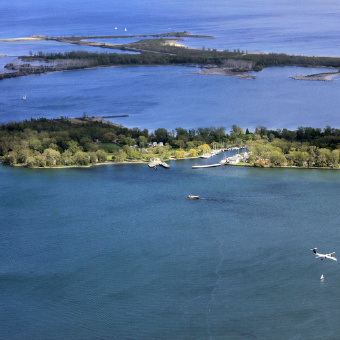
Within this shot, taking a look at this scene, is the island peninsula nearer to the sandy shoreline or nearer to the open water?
the sandy shoreline

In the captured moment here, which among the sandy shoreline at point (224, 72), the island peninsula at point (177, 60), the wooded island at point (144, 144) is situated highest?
the island peninsula at point (177, 60)

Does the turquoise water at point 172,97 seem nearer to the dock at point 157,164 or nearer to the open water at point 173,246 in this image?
the open water at point 173,246

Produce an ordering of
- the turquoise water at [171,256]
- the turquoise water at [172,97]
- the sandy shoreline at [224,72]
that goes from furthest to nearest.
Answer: the sandy shoreline at [224,72], the turquoise water at [172,97], the turquoise water at [171,256]

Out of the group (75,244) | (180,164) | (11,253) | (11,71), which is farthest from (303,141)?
(11,71)

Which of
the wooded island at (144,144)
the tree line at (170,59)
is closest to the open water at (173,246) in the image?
the wooded island at (144,144)

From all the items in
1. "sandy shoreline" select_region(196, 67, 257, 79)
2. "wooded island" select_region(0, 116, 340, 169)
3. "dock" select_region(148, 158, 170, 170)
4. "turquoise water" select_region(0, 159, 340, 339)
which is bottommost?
"turquoise water" select_region(0, 159, 340, 339)

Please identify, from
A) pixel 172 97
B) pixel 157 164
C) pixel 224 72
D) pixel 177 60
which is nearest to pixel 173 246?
pixel 157 164

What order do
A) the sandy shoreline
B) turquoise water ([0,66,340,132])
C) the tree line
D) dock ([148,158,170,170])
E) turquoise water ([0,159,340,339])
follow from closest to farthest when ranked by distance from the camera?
turquoise water ([0,159,340,339])
dock ([148,158,170,170])
turquoise water ([0,66,340,132])
the sandy shoreline
the tree line

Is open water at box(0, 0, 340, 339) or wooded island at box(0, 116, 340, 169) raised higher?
wooded island at box(0, 116, 340, 169)

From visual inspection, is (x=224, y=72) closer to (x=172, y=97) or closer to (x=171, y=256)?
(x=172, y=97)

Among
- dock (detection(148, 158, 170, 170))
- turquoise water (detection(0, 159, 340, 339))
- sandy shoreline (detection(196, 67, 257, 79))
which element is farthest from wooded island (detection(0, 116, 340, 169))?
sandy shoreline (detection(196, 67, 257, 79))
